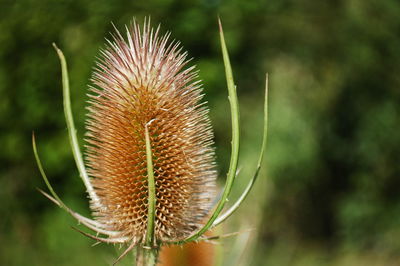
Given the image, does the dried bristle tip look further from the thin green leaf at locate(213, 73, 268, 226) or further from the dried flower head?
the thin green leaf at locate(213, 73, 268, 226)

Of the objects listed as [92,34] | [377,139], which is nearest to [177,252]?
[92,34]

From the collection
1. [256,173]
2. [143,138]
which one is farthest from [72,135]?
[256,173]

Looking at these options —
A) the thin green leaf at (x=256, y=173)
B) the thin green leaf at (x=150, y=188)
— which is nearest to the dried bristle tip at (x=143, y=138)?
the thin green leaf at (x=256, y=173)

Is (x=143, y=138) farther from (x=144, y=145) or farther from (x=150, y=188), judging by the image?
(x=150, y=188)

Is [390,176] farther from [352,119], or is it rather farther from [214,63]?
[214,63]

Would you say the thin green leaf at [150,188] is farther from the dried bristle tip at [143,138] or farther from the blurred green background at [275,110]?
the blurred green background at [275,110]
